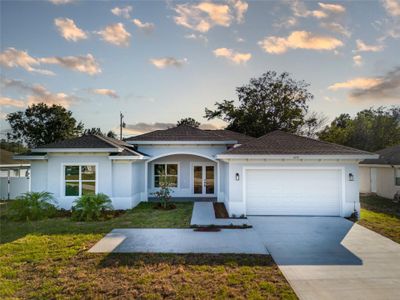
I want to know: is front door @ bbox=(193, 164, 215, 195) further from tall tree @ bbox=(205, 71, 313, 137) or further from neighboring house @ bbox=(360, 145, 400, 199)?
tall tree @ bbox=(205, 71, 313, 137)

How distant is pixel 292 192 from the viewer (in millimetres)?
12102

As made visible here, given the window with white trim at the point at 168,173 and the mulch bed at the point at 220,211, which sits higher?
the window with white trim at the point at 168,173

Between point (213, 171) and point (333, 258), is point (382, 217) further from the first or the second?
point (213, 171)

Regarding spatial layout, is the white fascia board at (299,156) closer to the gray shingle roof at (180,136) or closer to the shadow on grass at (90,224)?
the shadow on grass at (90,224)

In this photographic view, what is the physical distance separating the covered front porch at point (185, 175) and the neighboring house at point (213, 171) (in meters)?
0.07

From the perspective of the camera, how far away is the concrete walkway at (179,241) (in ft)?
24.6

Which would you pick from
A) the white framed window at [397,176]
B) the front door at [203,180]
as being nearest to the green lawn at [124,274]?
the front door at [203,180]

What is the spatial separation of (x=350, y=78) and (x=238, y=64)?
27.0 ft

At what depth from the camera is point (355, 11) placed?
12.2m

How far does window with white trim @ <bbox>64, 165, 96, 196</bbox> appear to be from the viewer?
13680 millimetres

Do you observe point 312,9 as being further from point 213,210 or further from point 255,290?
point 255,290

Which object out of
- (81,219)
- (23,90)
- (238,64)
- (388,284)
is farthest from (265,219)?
(23,90)

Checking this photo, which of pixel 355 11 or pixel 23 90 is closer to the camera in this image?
pixel 355 11

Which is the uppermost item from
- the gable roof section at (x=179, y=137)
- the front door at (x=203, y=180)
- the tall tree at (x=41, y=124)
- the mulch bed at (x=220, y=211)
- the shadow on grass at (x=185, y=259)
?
the tall tree at (x=41, y=124)
